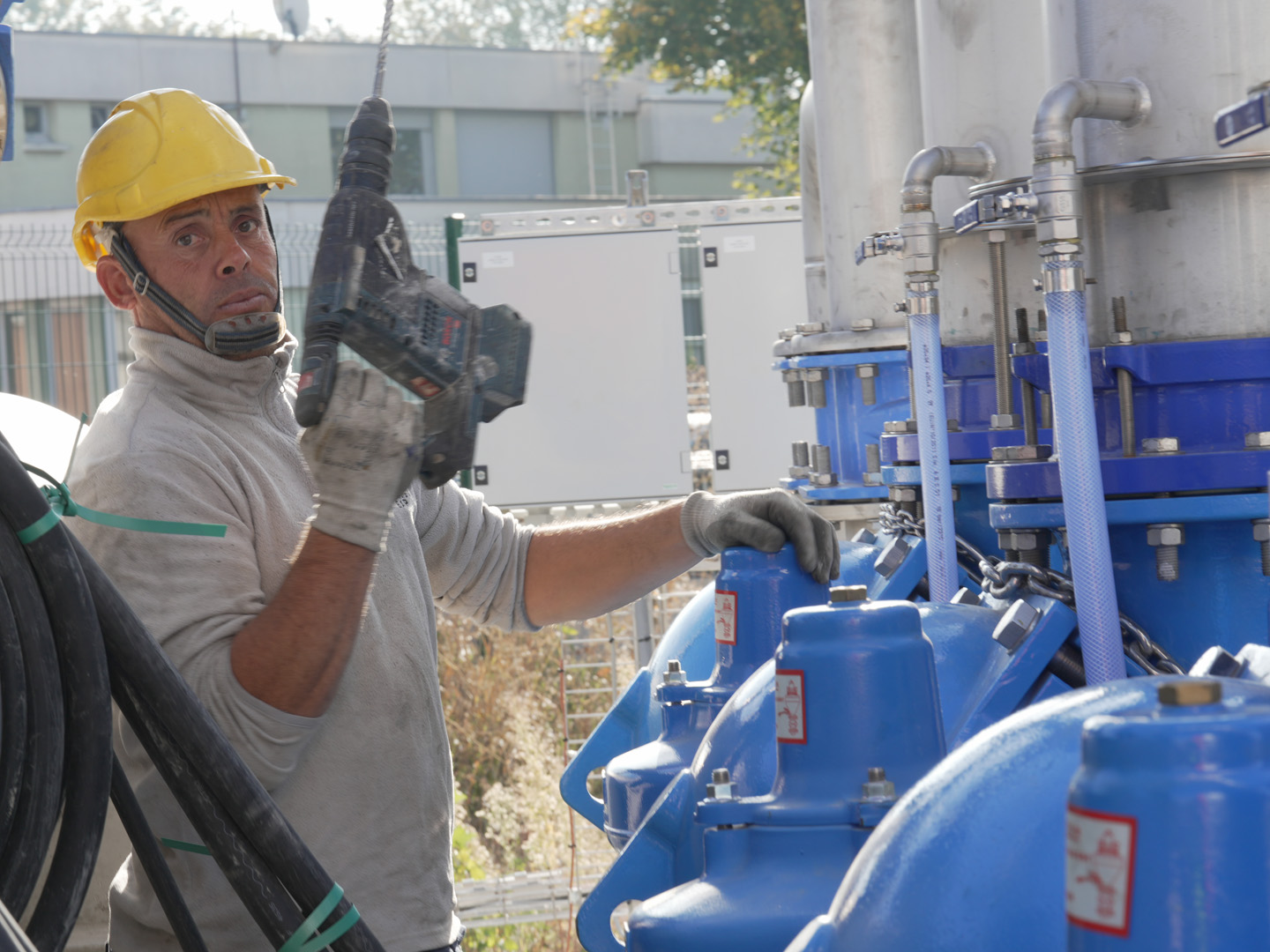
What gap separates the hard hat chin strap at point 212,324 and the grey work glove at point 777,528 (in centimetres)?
75

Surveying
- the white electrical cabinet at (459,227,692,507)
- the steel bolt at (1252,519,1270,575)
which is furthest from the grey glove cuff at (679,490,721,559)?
the white electrical cabinet at (459,227,692,507)

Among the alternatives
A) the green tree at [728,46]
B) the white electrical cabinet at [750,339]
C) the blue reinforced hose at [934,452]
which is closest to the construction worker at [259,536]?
the blue reinforced hose at [934,452]

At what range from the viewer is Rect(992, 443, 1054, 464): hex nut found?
2154 millimetres

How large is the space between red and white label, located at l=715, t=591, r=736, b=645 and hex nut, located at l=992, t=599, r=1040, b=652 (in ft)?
1.48

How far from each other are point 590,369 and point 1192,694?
4527 mm

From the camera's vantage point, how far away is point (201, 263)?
2.27 meters

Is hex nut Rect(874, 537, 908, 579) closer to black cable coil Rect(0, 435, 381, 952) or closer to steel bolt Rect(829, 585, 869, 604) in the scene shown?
steel bolt Rect(829, 585, 869, 604)

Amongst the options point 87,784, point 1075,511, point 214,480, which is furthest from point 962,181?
point 87,784

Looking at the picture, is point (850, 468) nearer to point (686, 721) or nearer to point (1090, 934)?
point (686, 721)

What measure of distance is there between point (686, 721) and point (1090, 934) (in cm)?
154

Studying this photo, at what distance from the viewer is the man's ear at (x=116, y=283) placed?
2330mm

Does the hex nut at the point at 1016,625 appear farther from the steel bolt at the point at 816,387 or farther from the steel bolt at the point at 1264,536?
the steel bolt at the point at 816,387

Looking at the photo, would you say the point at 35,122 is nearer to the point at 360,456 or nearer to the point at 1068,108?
the point at 360,456

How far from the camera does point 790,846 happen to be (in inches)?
65.6
